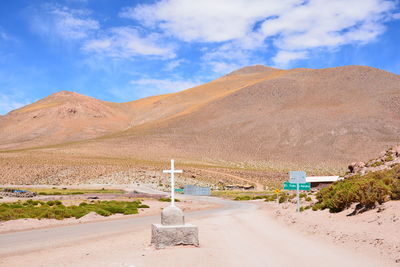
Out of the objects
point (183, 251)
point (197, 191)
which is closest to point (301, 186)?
point (183, 251)

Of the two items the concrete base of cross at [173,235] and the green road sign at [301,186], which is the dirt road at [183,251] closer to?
the concrete base of cross at [173,235]

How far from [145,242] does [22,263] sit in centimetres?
440

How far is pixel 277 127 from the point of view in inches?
5157

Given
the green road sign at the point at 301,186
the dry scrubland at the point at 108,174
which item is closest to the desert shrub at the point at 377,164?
the green road sign at the point at 301,186

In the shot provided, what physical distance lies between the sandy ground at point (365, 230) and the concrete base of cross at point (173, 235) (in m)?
4.80

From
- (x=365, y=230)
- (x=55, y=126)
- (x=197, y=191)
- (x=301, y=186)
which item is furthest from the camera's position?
(x=55, y=126)

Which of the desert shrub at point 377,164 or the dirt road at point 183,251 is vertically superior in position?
the desert shrub at point 377,164

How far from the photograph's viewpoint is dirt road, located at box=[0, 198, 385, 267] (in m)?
10.7

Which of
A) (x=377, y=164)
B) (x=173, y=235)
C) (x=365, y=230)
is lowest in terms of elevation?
(x=365, y=230)

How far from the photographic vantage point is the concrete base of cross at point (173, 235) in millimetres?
12070

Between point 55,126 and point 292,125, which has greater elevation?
point 55,126

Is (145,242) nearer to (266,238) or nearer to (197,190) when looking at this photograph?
(266,238)

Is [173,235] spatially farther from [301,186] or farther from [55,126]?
[55,126]

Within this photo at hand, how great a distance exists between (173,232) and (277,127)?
122 m
